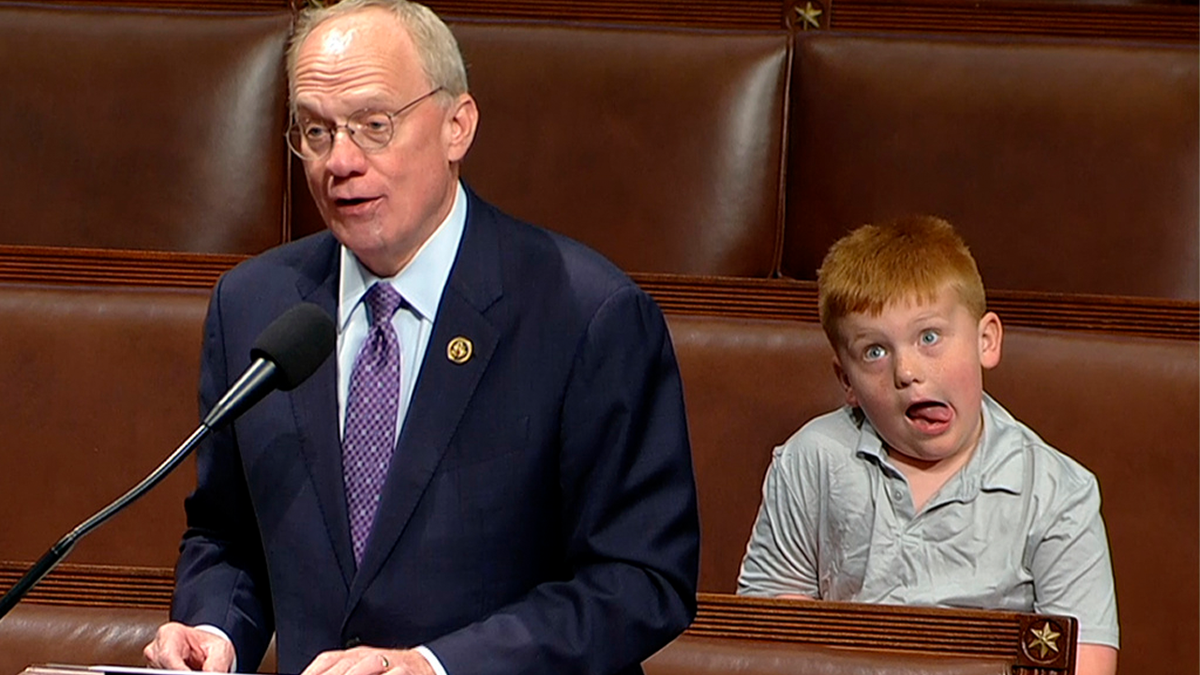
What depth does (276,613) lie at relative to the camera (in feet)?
2.14

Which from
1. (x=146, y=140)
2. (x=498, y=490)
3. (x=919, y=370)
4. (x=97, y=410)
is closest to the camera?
(x=498, y=490)

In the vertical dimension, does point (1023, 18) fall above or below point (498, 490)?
above

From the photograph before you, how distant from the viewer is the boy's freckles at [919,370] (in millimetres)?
818

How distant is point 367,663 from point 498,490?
0.11 m

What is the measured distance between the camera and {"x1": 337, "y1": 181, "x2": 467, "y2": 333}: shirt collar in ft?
2.15

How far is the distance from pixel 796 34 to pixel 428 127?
1.56ft

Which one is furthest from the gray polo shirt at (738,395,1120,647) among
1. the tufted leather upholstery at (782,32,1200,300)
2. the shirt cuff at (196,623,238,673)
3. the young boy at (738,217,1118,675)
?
the shirt cuff at (196,623,238,673)

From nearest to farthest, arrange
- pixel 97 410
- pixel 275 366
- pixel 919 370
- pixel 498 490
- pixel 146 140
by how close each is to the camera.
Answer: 1. pixel 275 366
2. pixel 498 490
3. pixel 919 370
4. pixel 97 410
5. pixel 146 140

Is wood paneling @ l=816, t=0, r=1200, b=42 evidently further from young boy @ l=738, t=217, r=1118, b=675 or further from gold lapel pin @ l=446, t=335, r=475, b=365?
gold lapel pin @ l=446, t=335, r=475, b=365

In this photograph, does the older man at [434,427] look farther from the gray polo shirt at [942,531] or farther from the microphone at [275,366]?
the gray polo shirt at [942,531]

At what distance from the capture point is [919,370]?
82cm

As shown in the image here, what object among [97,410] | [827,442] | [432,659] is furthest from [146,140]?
[432,659]

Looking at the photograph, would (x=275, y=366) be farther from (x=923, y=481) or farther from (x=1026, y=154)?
(x=1026, y=154)

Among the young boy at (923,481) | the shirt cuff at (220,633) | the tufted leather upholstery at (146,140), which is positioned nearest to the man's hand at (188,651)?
the shirt cuff at (220,633)
